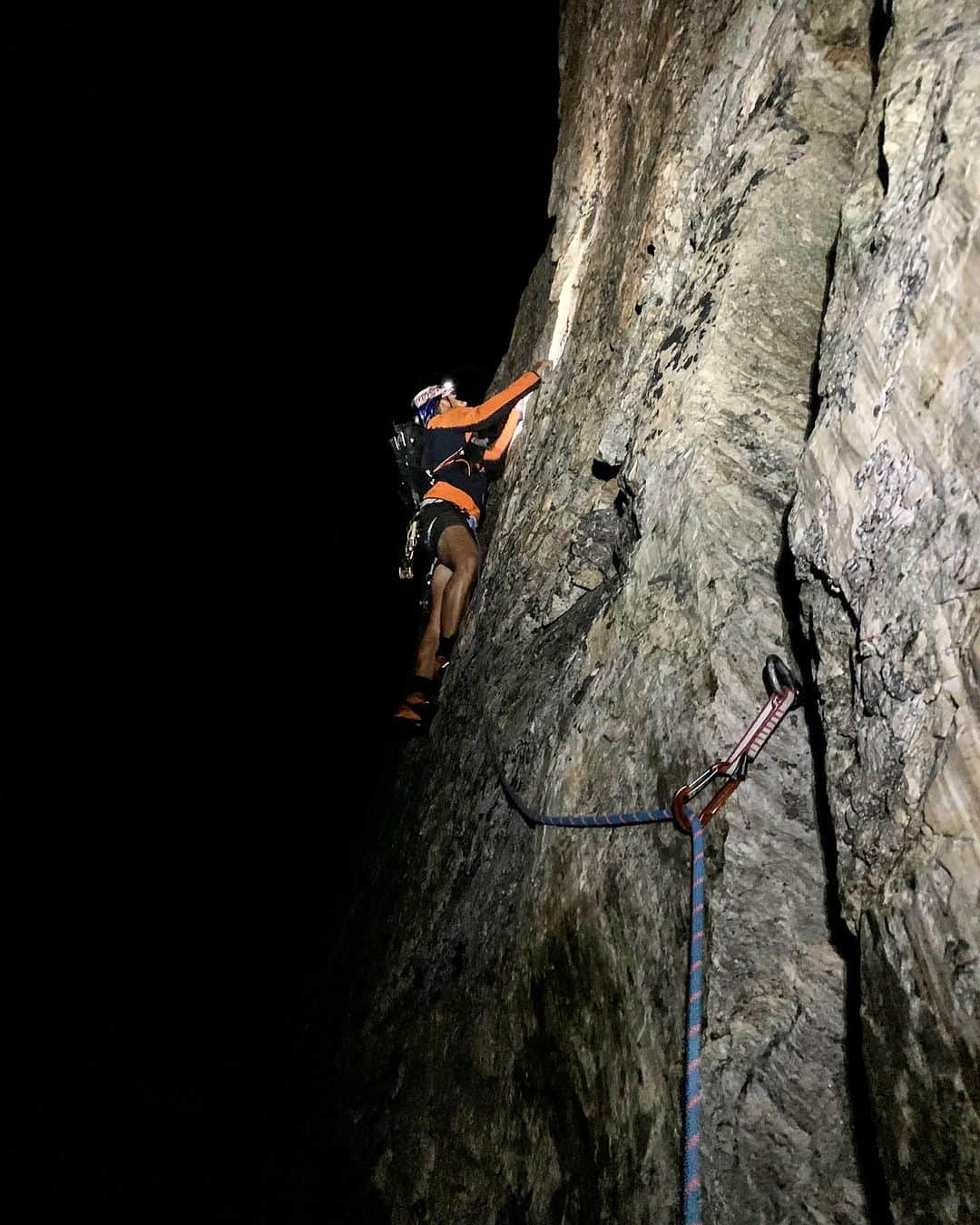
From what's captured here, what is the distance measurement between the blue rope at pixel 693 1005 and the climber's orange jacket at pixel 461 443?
4.19m

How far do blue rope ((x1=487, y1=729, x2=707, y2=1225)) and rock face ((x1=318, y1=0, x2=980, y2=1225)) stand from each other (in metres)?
0.10

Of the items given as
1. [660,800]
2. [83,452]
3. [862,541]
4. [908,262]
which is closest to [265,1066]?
[660,800]

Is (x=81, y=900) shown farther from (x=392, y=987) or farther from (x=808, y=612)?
(x=808, y=612)

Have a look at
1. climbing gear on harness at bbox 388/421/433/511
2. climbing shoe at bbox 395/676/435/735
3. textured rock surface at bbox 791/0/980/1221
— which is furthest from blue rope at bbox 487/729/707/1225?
climbing gear on harness at bbox 388/421/433/511

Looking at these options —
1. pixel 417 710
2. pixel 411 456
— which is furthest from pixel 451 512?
pixel 417 710

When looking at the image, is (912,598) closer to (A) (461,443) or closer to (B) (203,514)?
(A) (461,443)

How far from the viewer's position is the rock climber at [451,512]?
616 centimetres

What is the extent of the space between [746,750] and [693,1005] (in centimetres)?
70

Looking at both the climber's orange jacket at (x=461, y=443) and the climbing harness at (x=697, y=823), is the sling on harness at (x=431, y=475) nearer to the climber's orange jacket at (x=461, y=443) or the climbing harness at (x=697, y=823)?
the climber's orange jacket at (x=461, y=443)

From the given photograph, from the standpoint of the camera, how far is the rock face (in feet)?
5.73

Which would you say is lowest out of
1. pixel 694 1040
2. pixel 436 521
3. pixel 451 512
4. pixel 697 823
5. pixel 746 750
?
pixel 694 1040

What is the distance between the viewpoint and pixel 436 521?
628cm

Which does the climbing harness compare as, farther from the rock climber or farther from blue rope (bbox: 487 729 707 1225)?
the rock climber

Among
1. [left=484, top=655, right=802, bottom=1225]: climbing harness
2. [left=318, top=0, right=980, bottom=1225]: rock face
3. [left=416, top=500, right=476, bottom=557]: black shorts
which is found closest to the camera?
[left=318, top=0, right=980, bottom=1225]: rock face
